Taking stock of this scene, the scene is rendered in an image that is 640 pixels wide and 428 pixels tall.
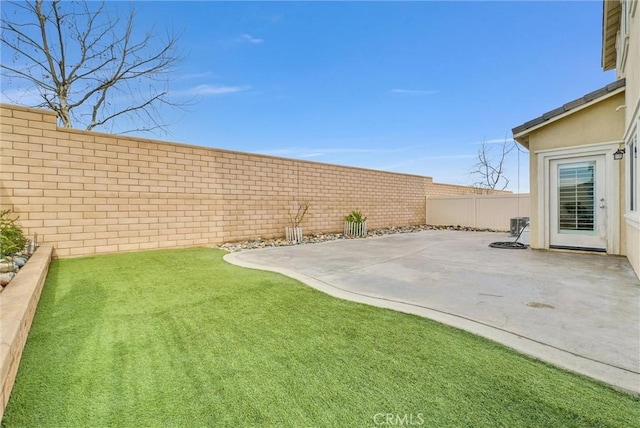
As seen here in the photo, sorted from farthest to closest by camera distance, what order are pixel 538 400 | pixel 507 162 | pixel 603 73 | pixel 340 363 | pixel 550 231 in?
pixel 507 162, pixel 603 73, pixel 550 231, pixel 340 363, pixel 538 400

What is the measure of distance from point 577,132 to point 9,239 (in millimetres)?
10377

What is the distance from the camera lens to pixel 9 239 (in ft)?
14.3

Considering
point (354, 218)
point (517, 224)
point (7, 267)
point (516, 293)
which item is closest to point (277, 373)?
point (516, 293)

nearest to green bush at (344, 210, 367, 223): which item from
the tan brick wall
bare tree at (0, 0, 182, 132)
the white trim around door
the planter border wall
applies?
the tan brick wall

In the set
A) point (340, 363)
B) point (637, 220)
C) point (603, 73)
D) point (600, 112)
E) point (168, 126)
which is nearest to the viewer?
point (340, 363)

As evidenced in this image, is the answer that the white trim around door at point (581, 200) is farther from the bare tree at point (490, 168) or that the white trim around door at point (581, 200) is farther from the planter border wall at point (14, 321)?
the bare tree at point (490, 168)

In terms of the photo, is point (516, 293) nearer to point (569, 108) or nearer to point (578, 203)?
point (578, 203)

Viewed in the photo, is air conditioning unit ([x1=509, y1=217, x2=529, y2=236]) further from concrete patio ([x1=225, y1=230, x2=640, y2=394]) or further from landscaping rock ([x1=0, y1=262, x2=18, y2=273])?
landscaping rock ([x1=0, y1=262, x2=18, y2=273])

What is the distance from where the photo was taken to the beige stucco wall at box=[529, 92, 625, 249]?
19.2 ft

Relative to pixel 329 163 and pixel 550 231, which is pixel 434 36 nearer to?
pixel 329 163

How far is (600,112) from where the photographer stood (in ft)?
19.9

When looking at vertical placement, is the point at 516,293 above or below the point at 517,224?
below

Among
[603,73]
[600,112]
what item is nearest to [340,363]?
[600,112]

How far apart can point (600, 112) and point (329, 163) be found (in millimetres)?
7441
